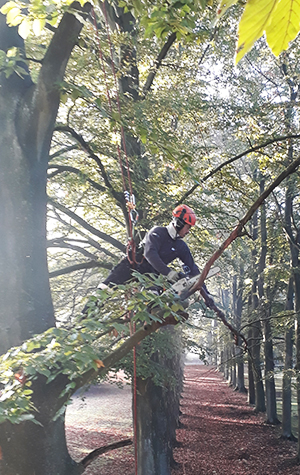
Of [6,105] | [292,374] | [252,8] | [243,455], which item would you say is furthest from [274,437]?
[252,8]

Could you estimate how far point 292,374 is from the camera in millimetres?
10984

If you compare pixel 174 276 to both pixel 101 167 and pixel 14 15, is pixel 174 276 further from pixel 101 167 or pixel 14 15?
pixel 101 167

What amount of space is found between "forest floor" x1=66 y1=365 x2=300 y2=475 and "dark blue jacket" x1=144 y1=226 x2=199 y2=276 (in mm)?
3157

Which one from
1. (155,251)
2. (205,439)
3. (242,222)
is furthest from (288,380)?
(242,222)

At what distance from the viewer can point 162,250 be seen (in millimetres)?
5426

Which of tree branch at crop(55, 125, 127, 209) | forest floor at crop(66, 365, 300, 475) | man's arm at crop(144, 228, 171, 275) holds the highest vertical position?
tree branch at crop(55, 125, 127, 209)

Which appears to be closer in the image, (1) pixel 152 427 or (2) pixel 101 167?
(2) pixel 101 167

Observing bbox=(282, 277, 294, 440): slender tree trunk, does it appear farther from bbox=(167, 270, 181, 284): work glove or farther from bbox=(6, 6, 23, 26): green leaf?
bbox=(6, 6, 23, 26): green leaf

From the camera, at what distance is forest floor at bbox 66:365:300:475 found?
1234 centimetres

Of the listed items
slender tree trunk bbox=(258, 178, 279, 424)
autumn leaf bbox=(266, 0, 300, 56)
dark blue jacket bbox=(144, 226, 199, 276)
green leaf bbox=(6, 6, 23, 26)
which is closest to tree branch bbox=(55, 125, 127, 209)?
dark blue jacket bbox=(144, 226, 199, 276)

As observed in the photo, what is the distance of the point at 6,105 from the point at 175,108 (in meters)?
4.40

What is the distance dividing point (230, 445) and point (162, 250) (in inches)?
499

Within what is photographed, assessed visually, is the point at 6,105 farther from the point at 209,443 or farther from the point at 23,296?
the point at 209,443

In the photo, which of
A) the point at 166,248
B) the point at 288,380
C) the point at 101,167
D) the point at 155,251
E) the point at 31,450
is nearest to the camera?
the point at 31,450
